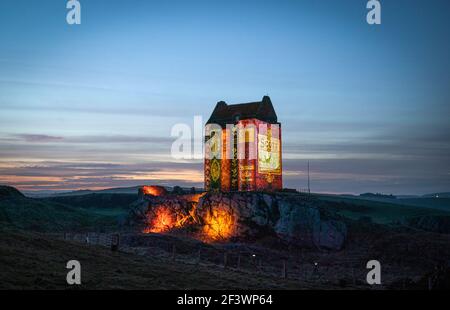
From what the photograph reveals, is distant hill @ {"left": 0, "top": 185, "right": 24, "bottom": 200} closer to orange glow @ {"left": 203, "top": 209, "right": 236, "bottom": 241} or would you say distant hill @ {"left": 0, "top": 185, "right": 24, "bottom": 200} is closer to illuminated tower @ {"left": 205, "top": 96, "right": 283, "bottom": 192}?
illuminated tower @ {"left": 205, "top": 96, "right": 283, "bottom": 192}

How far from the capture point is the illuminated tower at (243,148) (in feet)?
230

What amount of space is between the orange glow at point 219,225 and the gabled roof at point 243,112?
17256mm

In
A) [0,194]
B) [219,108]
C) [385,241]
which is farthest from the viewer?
[0,194]

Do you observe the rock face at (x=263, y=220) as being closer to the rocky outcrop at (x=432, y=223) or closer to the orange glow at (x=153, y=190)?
the orange glow at (x=153, y=190)

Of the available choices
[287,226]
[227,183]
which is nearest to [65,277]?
[287,226]

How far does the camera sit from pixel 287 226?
2404 inches

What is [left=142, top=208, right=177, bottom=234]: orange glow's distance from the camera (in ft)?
228

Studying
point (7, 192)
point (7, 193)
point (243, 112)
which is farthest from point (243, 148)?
point (7, 192)

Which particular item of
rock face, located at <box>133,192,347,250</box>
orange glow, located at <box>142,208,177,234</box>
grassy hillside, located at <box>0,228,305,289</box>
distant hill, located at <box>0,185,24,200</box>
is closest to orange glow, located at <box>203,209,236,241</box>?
rock face, located at <box>133,192,347,250</box>

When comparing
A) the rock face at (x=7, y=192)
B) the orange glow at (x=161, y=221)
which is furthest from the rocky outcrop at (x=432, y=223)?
the rock face at (x=7, y=192)

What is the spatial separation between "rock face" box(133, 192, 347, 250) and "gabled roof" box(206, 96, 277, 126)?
14511 millimetres

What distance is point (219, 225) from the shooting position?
2581 inches
